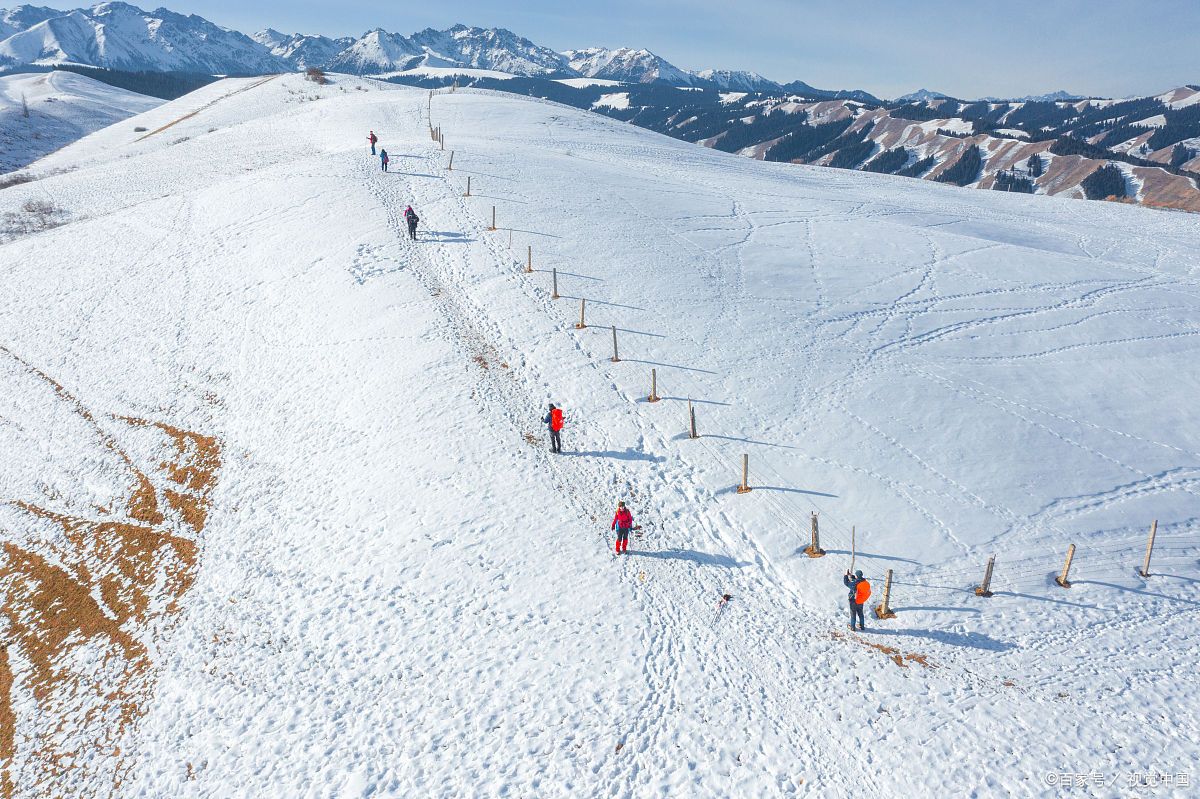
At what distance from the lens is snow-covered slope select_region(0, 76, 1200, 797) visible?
42.7ft

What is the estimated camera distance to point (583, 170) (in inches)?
2066

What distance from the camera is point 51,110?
126 metres

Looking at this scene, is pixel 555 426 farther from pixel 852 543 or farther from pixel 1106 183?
pixel 1106 183

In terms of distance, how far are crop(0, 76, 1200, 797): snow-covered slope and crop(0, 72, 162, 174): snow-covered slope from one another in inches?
3779

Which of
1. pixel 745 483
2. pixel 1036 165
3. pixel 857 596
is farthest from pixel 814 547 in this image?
pixel 1036 165

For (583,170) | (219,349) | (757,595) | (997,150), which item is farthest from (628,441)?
(997,150)

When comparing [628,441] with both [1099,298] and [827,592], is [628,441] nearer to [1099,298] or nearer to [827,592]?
[827,592]

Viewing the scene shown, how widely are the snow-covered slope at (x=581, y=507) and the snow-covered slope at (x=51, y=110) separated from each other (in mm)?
95976

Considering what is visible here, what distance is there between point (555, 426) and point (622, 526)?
510cm

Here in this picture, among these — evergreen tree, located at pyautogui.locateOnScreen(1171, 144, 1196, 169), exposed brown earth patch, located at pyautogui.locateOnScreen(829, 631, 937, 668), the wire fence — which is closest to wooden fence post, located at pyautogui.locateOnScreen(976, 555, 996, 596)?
the wire fence

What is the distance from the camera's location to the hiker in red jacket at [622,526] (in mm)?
16641

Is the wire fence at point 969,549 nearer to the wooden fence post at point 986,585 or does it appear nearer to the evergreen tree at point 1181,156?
the wooden fence post at point 986,585

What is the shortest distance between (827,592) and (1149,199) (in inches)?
6865

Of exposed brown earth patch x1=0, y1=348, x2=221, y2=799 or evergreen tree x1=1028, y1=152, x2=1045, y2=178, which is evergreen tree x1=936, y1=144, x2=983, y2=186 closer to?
evergreen tree x1=1028, y1=152, x2=1045, y2=178
